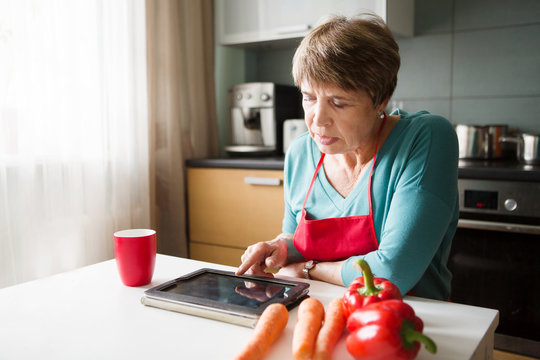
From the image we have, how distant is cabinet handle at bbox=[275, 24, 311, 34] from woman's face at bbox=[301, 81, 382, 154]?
54.1 inches

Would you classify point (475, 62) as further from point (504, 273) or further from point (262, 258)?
point (262, 258)

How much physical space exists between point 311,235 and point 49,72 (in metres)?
1.30

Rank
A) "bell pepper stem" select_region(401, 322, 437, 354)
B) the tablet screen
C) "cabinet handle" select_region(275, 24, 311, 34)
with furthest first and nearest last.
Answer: "cabinet handle" select_region(275, 24, 311, 34), the tablet screen, "bell pepper stem" select_region(401, 322, 437, 354)

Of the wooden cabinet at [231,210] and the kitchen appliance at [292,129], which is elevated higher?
the kitchen appliance at [292,129]

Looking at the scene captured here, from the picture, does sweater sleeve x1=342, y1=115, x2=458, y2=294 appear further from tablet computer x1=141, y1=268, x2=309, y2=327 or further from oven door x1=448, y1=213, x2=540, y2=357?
oven door x1=448, y1=213, x2=540, y2=357

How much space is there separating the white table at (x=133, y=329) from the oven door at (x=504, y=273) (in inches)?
45.4

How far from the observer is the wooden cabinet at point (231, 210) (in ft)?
7.50

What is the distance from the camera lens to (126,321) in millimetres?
776

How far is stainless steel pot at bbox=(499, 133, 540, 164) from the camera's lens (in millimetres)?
1988

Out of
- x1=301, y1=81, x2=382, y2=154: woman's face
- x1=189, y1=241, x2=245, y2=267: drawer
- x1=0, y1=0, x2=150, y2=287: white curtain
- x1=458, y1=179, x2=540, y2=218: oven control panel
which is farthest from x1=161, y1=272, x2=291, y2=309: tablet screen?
x1=189, y1=241, x2=245, y2=267: drawer

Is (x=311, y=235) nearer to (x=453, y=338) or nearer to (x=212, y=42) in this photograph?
(x=453, y=338)

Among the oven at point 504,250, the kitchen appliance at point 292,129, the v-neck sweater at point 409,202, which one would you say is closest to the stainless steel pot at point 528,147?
the oven at point 504,250

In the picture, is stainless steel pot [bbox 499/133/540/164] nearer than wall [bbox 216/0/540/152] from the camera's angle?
Yes

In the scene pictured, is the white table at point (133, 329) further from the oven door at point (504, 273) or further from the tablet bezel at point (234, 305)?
the oven door at point (504, 273)
